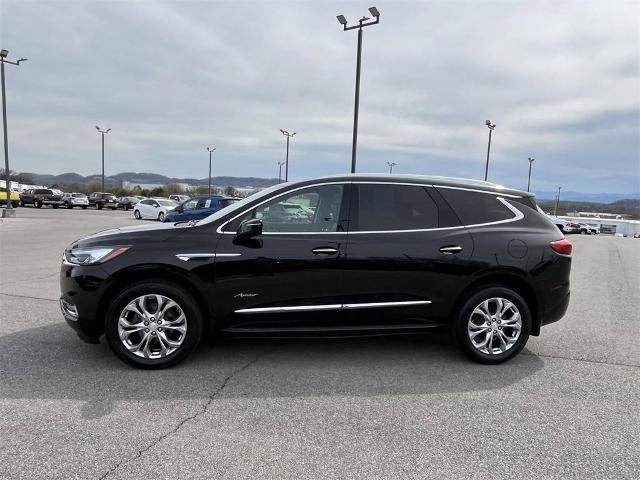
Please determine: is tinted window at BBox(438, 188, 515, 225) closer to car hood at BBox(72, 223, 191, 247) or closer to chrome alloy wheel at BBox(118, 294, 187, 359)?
car hood at BBox(72, 223, 191, 247)

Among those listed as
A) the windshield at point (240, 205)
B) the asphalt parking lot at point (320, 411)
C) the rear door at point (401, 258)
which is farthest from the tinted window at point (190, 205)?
the rear door at point (401, 258)

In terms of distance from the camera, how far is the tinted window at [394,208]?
4449mm

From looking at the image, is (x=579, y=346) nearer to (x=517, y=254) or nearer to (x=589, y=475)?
(x=517, y=254)

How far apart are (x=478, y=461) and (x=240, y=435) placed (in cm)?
153

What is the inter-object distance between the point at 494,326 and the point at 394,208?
1.49 metres

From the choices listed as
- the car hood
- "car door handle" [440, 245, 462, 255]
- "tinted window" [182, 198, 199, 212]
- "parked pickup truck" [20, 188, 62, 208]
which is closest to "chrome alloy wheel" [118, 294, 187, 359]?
the car hood

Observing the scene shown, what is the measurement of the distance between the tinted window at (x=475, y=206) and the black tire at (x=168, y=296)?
2.64 m

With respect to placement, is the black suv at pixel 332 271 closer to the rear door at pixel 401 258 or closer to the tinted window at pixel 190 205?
the rear door at pixel 401 258

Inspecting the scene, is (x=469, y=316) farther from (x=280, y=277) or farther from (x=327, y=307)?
(x=280, y=277)

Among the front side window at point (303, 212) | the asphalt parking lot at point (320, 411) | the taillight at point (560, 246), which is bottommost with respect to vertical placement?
the asphalt parking lot at point (320, 411)

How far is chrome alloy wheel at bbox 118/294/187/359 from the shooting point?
4.15 m

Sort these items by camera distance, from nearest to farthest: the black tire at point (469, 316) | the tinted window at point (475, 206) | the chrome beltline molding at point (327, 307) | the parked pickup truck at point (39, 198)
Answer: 1. the chrome beltline molding at point (327, 307)
2. the black tire at point (469, 316)
3. the tinted window at point (475, 206)
4. the parked pickup truck at point (39, 198)

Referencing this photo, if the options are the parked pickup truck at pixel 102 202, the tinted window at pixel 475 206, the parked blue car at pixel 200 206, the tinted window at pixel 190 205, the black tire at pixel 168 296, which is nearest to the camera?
the black tire at pixel 168 296

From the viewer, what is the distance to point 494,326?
453cm
